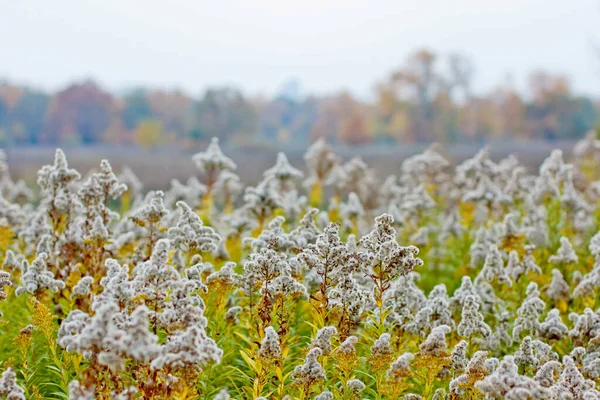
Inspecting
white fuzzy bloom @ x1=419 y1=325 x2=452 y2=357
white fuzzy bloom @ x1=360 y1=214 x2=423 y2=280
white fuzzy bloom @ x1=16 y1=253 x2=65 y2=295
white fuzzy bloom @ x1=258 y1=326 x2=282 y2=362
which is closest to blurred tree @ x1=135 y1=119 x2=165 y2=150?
white fuzzy bloom @ x1=16 y1=253 x2=65 y2=295

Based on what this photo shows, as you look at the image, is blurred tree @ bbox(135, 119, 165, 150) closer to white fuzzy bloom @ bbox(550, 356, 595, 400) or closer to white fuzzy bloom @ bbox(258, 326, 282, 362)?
white fuzzy bloom @ bbox(258, 326, 282, 362)

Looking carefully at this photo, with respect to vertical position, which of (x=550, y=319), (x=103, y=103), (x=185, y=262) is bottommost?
(x=550, y=319)

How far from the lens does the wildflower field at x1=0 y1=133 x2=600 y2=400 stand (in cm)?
432

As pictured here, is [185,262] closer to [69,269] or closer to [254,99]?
[69,269]

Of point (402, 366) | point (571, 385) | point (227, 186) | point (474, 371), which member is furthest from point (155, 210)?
point (227, 186)

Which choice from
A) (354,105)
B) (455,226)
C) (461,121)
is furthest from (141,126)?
(455,226)

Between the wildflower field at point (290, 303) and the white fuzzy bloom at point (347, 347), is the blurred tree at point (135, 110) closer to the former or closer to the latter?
the wildflower field at point (290, 303)

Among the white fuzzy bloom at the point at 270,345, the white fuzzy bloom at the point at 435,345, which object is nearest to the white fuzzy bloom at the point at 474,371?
the white fuzzy bloom at the point at 435,345

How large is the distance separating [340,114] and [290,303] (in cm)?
9330

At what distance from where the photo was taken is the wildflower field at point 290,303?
14.2ft

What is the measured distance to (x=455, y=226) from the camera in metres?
11.1

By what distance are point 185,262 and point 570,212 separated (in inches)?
275

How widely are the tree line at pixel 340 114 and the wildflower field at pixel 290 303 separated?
72.9 meters

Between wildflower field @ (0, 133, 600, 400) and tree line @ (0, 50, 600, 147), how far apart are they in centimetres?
7290
